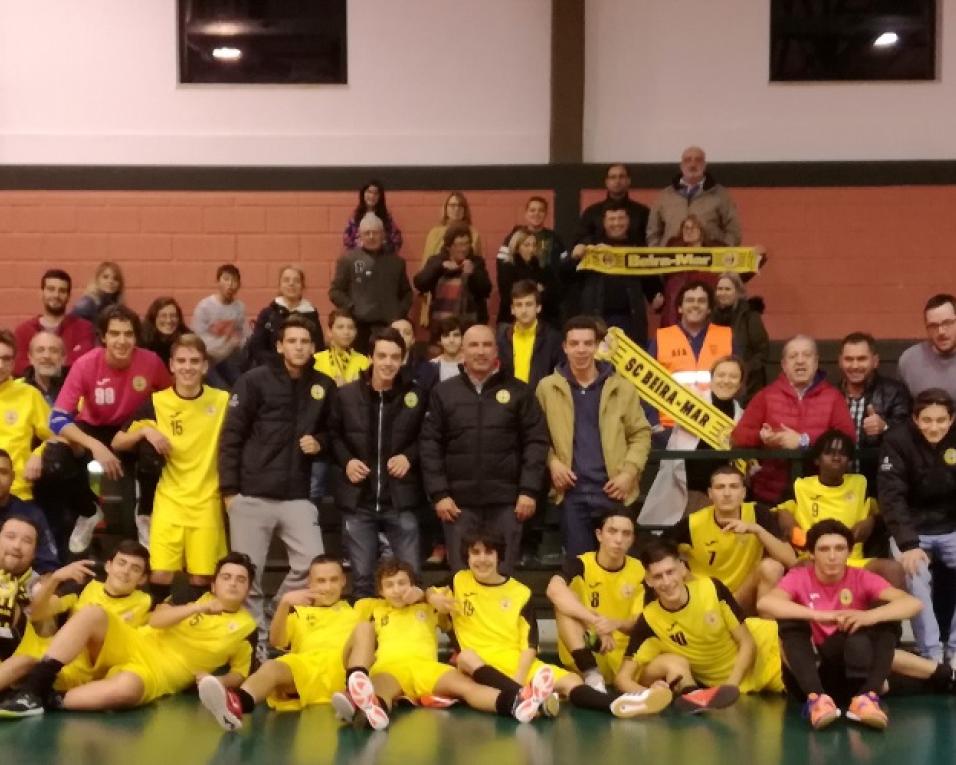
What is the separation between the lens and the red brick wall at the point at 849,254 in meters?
11.1

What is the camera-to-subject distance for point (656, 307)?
9.79 metres

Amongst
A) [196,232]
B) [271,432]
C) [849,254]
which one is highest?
[196,232]

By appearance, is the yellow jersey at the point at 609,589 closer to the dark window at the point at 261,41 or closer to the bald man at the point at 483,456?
the bald man at the point at 483,456

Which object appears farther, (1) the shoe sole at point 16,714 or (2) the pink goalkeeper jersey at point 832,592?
(2) the pink goalkeeper jersey at point 832,592

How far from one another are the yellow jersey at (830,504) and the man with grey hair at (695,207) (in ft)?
11.2

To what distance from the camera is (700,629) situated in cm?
652

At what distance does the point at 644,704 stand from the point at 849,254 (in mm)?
6123

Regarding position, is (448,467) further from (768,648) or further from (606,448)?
(768,648)

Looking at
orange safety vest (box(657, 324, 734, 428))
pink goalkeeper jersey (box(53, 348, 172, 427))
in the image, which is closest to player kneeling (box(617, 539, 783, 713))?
orange safety vest (box(657, 324, 734, 428))

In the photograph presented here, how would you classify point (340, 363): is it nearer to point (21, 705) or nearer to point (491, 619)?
point (491, 619)

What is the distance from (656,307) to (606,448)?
9.57ft

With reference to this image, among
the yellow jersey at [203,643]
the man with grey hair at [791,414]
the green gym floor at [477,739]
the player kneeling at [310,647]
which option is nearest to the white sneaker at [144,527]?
the yellow jersey at [203,643]

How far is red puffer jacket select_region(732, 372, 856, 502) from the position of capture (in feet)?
23.6

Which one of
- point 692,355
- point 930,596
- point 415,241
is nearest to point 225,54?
point 415,241
